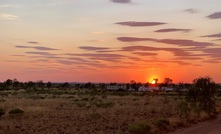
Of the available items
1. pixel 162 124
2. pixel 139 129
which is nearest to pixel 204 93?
pixel 162 124

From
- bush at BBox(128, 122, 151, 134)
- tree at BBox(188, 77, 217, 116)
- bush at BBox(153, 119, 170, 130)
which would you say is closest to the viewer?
bush at BBox(128, 122, 151, 134)

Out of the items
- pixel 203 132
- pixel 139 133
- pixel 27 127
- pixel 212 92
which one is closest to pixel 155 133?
pixel 139 133

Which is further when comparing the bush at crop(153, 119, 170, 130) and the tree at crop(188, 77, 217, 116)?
the tree at crop(188, 77, 217, 116)

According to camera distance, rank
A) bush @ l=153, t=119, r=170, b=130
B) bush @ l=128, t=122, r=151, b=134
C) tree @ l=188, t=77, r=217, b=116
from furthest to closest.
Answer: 1. tree @ l=188, t=77, r=217, b=116
2. bush @ l=153, t=119, r=170, b=130
3. bush @ l=128, t=122, r=151, b=134

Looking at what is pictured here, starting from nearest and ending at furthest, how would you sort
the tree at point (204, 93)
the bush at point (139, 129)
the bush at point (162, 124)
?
the bush at point (139, 129) → the bush at point (162, 124) → the tree at point (204, 93)

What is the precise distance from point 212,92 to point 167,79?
154240 millimetres

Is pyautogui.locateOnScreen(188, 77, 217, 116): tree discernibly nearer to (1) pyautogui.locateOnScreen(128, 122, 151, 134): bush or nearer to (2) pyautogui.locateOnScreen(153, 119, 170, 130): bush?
(2) pyautogui.locateOnScreen(153, 119, 170, 130): bush

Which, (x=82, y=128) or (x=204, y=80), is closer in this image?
(x=82, y=128)

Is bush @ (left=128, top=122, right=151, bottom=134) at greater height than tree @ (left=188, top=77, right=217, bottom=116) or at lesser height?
lesser

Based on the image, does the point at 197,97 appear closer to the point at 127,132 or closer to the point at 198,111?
the point at 198,111

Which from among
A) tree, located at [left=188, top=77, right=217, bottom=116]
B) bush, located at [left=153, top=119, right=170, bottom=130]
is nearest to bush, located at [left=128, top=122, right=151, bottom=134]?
bush, located at [left=153, top=119, right=170, bottom=130]

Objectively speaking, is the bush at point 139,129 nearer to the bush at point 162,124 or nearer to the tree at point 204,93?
the bush at point 162,124

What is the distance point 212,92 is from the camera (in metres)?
42.2

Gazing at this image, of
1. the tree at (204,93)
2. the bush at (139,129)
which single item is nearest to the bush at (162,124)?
the bush at (139,129)
